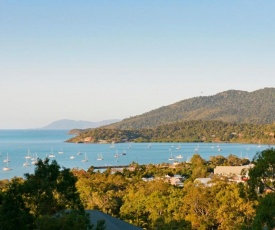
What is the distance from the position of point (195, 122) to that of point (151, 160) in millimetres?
85168

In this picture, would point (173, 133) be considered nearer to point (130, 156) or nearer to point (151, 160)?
Answer: point (130, 156)

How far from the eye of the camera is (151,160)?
102 m

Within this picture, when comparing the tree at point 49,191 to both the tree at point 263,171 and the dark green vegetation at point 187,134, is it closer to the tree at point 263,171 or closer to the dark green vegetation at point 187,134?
the tree at point 263,171

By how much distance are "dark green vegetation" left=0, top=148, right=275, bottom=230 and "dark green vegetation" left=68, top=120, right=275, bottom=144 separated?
132390 mm

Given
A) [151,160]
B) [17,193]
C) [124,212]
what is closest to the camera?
[17,193]

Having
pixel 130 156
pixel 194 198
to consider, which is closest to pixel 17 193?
A: pixel 194 198

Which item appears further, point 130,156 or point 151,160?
point 130,156

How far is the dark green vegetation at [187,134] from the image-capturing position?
165 m

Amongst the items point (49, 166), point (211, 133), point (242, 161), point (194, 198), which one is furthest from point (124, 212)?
point (211, 133)

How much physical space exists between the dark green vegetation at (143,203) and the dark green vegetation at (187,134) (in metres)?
132

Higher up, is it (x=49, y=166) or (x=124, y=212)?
(x=49, y=166)

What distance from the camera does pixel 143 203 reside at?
23797 millimetres

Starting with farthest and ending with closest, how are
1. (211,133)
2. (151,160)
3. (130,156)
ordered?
(211,133) → (130,156) → (151,160)

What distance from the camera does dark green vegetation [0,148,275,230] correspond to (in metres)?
9.51
